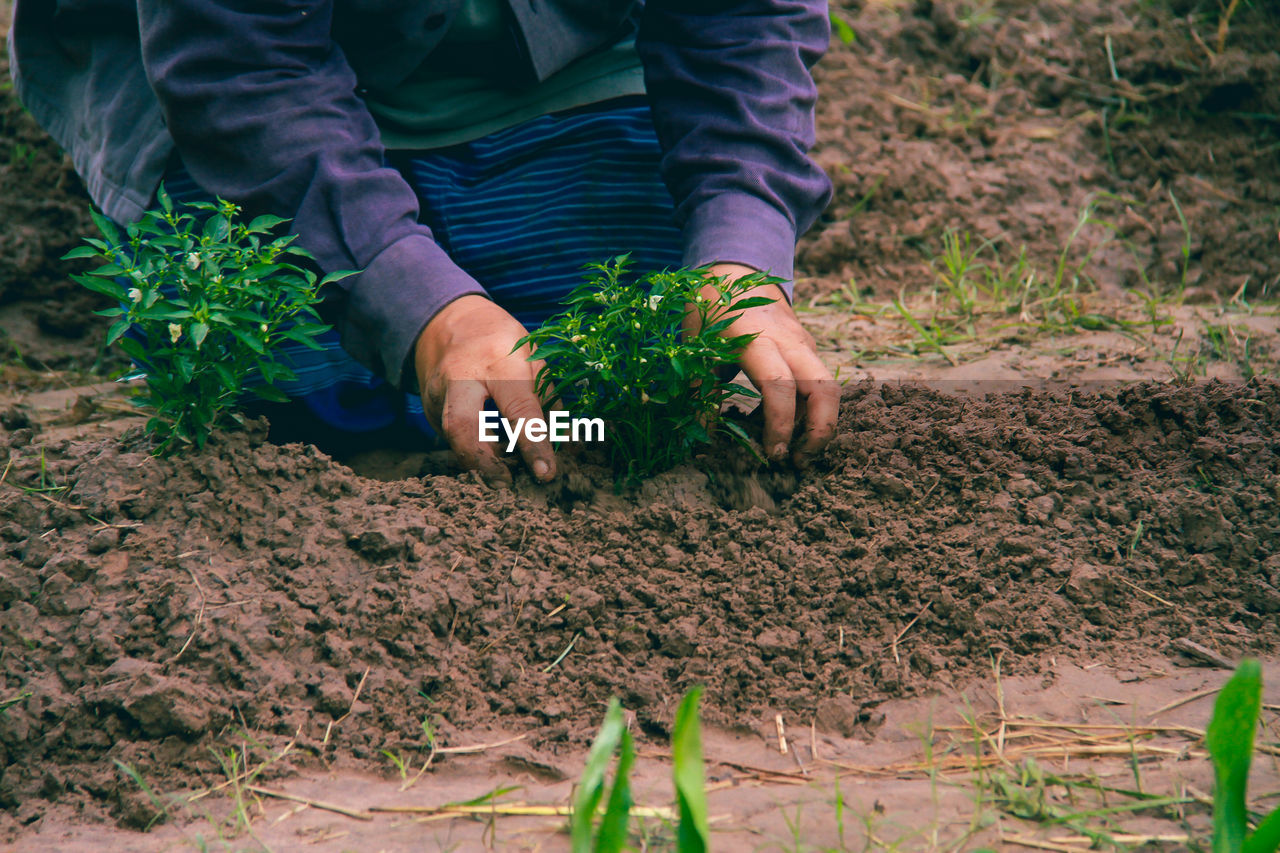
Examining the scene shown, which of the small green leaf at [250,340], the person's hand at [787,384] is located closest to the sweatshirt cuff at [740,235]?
the person's hand at [787,384]

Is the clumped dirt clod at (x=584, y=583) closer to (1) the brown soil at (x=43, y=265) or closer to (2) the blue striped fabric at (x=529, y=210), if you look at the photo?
(2) the blue striped fabric at (x=529, y=210)

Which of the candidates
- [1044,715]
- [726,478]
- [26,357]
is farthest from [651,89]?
[26,357]

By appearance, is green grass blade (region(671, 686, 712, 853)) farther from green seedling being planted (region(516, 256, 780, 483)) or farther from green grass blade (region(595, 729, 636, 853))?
green seedling being planted (region(516, 256, 780, 483))

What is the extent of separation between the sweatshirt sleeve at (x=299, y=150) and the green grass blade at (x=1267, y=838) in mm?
1574

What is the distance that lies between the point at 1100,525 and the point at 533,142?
168 cm

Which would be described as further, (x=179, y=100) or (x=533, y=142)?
(x=533, y=142)

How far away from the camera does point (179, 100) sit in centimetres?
202

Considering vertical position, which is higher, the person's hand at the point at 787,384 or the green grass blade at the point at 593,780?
the green grass blade at the point at 593,780

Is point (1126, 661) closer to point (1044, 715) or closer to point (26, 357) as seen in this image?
point (1044, 715)

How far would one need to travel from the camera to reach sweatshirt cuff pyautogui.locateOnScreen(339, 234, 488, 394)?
2031 millimetres

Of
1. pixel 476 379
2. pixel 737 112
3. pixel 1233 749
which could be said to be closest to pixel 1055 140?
pixel 737 112

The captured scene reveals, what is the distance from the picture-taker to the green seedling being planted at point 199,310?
1.82 metres

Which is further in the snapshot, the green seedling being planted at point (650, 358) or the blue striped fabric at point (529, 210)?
the blue striped fabric at point (529, 210)

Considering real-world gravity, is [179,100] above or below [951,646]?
above
